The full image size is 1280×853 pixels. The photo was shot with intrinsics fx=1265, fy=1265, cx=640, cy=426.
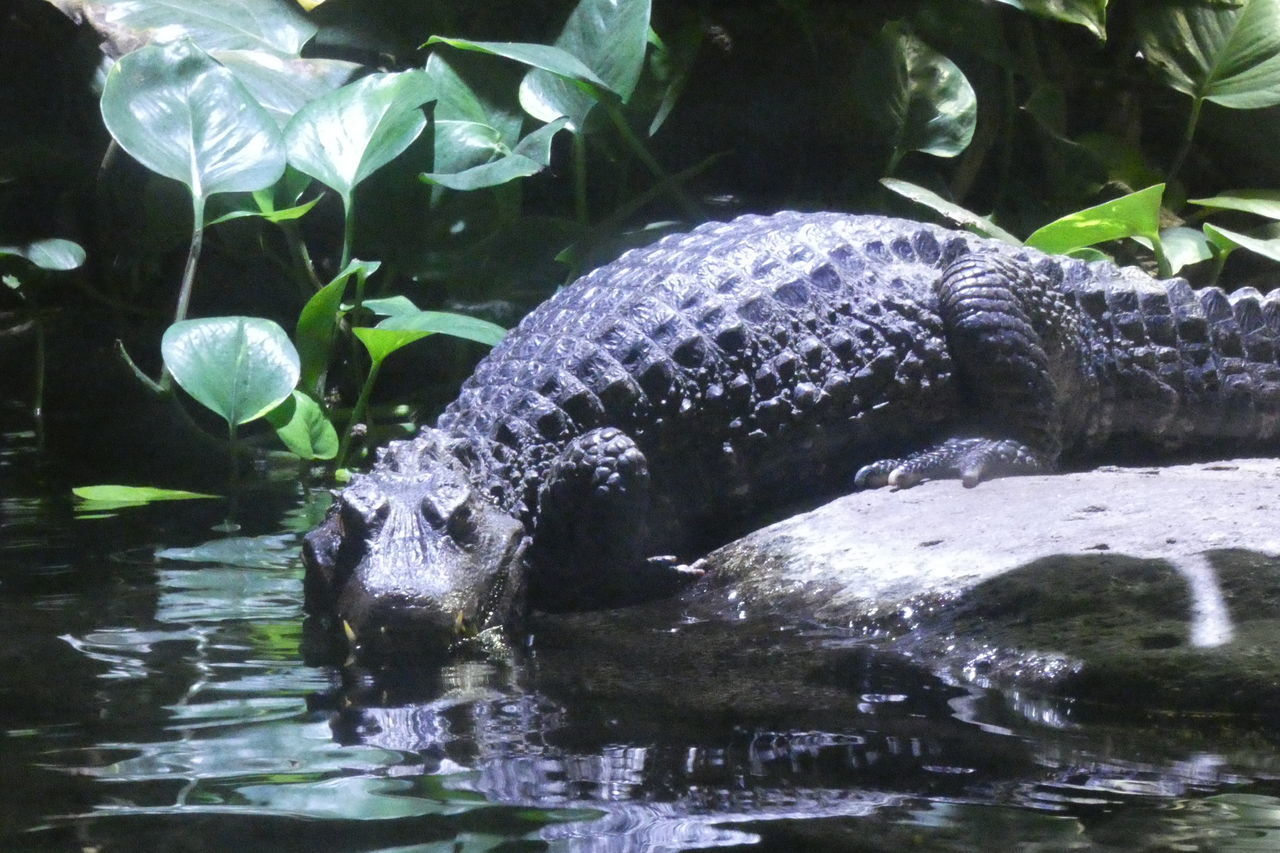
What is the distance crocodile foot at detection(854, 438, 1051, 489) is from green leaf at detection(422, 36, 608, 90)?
190cm

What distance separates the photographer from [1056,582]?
8.25 feet

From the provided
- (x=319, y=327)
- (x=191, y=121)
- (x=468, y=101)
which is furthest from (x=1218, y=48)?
(x=191, y=121)

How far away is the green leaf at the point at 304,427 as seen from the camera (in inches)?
181

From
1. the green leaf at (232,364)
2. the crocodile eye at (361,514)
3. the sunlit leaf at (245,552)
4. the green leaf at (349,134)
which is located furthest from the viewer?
the green leaf at (349,134)

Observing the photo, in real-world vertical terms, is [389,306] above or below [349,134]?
below

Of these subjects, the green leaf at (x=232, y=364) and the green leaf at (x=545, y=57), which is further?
the green leaf at (x=545, y=57)

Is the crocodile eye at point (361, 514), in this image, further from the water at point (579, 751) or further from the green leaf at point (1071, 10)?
the green leaf at point (1071, 10)

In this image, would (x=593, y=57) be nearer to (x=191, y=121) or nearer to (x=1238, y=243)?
(x=191, y=121)

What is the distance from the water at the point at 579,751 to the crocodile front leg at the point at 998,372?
1.29 m

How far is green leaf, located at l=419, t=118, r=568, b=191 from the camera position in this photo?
4.75 meters

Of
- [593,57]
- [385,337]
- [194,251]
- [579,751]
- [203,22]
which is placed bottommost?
[579,751]

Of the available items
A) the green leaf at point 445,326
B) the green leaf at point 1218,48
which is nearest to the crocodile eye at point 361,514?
the green leaf at point 445,326

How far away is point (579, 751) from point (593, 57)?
367cm

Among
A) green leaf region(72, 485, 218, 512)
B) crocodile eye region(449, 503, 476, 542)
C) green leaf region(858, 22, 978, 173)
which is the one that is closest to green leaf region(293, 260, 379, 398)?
green leaf region(72, 485, 218, 512)
